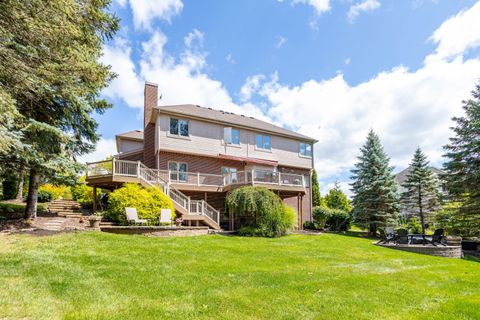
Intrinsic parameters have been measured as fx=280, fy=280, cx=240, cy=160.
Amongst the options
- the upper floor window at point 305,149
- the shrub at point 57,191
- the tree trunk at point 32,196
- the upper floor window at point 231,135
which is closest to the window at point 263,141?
the upper floor window at point 231,135

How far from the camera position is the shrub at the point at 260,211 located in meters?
15.4

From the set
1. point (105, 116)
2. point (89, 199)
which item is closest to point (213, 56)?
point (105, 116)

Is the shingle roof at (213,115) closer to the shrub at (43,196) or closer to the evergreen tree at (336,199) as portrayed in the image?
the evergreen tree at (336,199)

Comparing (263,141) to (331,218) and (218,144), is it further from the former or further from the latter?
(331,218)

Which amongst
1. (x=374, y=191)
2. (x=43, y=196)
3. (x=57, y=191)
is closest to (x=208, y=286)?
(x=43, y=196)

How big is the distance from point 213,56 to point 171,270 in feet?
43.2

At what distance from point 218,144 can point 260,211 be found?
6989 mm

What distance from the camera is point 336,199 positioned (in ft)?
108

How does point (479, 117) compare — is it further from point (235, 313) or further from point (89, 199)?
point (89, 199)

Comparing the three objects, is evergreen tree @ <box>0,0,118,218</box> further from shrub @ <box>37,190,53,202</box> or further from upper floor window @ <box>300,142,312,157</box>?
upper floor window @ <box>300,142,312,157</box>

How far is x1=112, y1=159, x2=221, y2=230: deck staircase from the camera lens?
598 inches

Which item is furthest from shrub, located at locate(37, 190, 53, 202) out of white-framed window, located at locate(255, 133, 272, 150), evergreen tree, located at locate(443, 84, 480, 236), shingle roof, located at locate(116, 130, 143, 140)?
evergreen tree, located at locate(443, 84, 480, 236)

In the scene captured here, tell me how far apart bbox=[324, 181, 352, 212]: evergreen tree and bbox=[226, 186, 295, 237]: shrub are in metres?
18.3

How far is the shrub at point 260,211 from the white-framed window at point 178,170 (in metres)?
3.86
